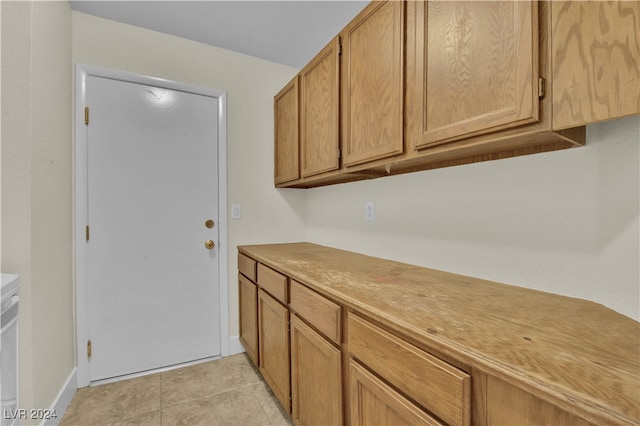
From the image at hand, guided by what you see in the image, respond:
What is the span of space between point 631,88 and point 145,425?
7.79 feet

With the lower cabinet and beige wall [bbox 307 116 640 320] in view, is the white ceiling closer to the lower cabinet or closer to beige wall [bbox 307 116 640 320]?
beige wall [bbox 307 116 640 320]

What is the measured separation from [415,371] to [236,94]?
7.70 ft

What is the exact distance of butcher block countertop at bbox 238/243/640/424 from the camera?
0.44m

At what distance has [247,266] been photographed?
207 cm

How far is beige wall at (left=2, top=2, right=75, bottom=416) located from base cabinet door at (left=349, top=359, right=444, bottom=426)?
4.83ft

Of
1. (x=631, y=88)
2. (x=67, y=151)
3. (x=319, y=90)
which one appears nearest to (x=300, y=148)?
(x=319, y=90)

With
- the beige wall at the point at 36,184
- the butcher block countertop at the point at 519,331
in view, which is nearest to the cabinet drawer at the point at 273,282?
A: the butcher block countertop at the point at 519,331

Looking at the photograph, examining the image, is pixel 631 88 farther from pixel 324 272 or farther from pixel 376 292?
pixel 324 272

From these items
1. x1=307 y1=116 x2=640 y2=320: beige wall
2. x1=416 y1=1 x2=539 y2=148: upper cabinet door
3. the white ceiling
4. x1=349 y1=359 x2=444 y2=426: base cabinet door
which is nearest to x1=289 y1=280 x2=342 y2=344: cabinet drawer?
x1=349 y1=359 x2=444 y2=426: base cabinet door

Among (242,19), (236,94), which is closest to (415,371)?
(242,19)

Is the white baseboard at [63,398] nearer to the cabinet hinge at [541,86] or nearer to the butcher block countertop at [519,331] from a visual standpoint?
the butcher block countertop at [519,331]

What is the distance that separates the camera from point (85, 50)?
1863mm

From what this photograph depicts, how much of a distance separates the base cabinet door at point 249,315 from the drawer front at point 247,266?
4 centimetres

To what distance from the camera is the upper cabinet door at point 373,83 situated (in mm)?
1169
